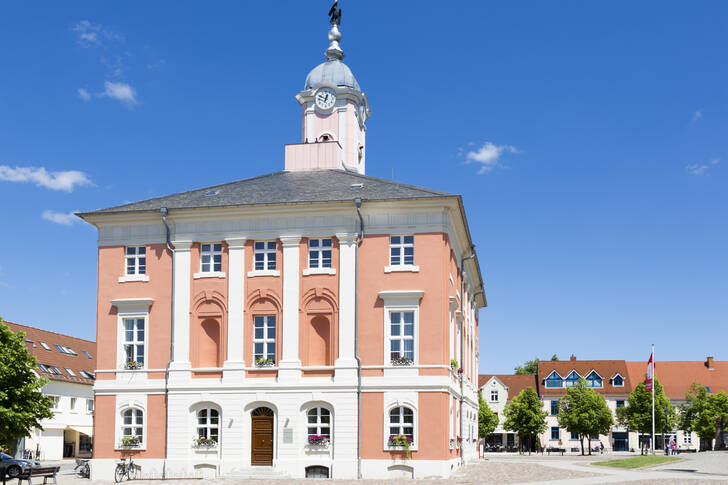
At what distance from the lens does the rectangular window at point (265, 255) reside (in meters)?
39.6

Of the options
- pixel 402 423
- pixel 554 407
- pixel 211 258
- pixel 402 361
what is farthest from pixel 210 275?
pixel 554 407

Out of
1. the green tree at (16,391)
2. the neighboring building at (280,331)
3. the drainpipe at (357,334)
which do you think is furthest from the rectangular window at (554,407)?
the drainpipe at (357,334)

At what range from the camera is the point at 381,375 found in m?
37.6

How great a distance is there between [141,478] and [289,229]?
42.1 ft

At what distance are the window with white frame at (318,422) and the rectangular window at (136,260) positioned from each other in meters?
10.6

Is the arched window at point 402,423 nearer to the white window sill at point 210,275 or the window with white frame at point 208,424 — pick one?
the window with white frame at point 208,424

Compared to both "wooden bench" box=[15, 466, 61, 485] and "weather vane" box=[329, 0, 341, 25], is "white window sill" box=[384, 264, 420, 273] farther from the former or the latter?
"weather vane" box=[329, 0, 341, 25]

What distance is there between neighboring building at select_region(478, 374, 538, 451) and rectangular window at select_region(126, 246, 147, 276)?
7390 centimetres

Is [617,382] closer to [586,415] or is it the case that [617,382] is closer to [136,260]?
[586,415]

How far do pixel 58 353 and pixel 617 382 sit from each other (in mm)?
65272

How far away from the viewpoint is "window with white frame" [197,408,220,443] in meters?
38.7

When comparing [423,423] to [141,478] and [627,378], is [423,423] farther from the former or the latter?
[627,378]

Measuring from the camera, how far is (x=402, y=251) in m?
38.6

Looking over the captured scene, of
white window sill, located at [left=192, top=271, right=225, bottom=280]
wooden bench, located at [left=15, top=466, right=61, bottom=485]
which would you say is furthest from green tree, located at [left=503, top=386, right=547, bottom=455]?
wooden bench, located at [left=15, top=466, right=61, bottom=485]
